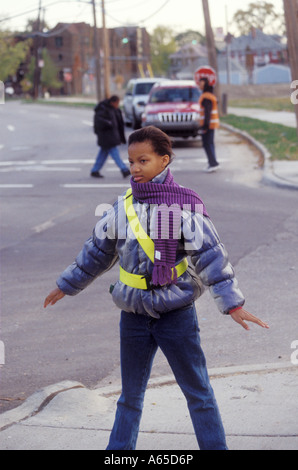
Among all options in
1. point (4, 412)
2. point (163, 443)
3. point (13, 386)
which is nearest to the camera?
point (163, 443)

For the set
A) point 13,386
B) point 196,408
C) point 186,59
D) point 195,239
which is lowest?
point 13,386

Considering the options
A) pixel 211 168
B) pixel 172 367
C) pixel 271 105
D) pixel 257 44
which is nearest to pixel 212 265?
pixel 172 367

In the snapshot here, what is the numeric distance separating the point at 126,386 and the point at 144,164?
3.46ft

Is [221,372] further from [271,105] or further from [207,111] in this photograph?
[271,105]

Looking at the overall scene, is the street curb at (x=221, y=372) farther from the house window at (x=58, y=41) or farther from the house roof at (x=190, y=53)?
the house window at (x=58, y=41)

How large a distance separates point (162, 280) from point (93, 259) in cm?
47

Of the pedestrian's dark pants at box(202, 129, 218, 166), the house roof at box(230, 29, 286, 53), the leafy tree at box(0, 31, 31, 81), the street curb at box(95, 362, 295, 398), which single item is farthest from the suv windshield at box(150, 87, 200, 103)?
the house roof at box(230, 29, 286, 53)

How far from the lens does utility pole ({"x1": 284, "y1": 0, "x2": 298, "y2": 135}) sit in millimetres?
16469

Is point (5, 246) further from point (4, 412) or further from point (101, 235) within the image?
point (101, 235)

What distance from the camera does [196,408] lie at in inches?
152

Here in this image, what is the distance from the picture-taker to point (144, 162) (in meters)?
3.84

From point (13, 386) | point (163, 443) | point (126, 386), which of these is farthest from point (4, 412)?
point (126, 386)

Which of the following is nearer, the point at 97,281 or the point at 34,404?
the point at 34,404

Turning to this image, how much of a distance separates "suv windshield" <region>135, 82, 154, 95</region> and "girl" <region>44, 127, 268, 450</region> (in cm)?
2952
